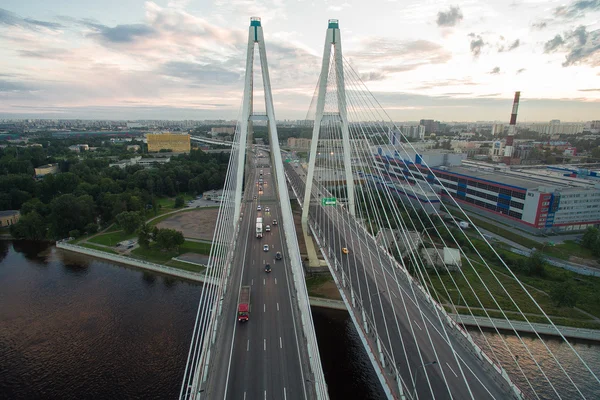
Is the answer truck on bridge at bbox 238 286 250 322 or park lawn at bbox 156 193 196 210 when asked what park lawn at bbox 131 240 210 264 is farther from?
park lawn at bbox 156 193 196 210

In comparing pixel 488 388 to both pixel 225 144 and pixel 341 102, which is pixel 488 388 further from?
pixel 225 144

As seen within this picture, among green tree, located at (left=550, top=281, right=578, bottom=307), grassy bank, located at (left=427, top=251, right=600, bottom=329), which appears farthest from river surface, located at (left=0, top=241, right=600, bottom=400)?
green tree, located at (left=550, top=281, right=578, bottom=307)

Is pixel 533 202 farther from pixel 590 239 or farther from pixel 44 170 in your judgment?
pixel 44 170

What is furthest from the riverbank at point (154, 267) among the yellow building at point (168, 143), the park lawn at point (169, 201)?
the yellow building at point (168, 143)

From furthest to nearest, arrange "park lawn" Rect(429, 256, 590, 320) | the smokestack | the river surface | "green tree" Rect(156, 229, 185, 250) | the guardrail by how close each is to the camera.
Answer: the smokestack < "green tree" Rect(156, 229, 185, 250) < the guardrail < "park lawn" Rect(429, 256, 590, 320) < the river surface

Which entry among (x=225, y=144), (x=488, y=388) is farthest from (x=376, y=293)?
(x=225, y=144)

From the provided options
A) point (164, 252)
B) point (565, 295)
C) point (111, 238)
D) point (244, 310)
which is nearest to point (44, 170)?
point (111, 238)
